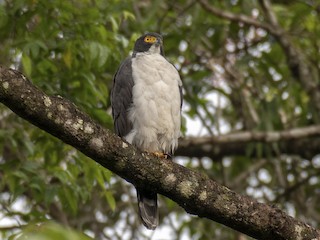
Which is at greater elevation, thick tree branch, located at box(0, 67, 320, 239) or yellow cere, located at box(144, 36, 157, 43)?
thick tree branch, located at box(0, 67, 320, 239)

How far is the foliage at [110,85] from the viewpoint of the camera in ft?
16.1

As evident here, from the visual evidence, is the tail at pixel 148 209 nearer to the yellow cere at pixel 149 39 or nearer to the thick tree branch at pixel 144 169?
the thick tree branch at pixel 144 169

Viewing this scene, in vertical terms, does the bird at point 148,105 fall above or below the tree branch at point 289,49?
above

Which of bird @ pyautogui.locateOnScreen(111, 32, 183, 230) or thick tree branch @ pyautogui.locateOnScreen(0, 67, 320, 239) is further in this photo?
bird @ pyautogui.locateOnScreen(111, 32, 183, 230)

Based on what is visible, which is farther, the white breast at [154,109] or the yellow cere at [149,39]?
the yellow cere at [149,39]

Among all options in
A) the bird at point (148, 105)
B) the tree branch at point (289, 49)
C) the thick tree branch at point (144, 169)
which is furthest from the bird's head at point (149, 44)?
the thick tree branch at point (144, 169)

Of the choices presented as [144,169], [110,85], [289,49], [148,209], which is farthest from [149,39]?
[144,169]

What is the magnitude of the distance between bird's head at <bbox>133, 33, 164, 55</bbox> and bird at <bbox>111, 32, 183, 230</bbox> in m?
0.47

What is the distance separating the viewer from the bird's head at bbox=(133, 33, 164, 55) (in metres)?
5.67

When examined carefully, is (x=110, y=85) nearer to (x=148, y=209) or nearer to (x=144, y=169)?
(x=148, y=209)

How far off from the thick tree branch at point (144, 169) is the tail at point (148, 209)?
93 centimetres

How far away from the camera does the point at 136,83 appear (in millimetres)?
4945

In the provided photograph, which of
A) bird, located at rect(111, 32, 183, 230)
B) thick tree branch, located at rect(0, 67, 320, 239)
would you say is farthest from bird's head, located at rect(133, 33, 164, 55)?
thick tree branch, located at rect(0, 67, 320, 239)

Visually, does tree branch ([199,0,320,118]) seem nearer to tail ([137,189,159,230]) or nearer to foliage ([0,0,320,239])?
foliage ([0,0,320,239])
